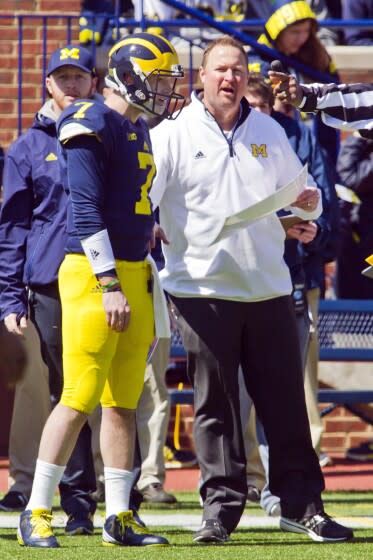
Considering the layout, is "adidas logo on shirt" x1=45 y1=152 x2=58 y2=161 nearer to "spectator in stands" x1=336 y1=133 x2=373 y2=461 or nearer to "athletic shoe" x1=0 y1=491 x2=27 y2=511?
"athletic shoe" x1=0 y1=491 x2=27 y2=511

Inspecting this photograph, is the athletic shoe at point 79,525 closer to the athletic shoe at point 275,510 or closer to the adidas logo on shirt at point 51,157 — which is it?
the athletic shoe at point 275,510

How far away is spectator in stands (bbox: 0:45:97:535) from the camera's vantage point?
5930 mm

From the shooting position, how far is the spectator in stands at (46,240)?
5930mm

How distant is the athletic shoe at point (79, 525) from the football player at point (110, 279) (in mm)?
401

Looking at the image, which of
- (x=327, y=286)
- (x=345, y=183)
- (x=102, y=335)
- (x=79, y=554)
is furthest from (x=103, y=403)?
(x=327, y=286)

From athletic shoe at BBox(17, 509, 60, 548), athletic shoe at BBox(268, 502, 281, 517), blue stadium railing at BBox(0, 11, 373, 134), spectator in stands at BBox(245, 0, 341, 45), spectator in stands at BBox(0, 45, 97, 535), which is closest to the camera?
athletic shoe at BBox(17, 509, 60, 548)

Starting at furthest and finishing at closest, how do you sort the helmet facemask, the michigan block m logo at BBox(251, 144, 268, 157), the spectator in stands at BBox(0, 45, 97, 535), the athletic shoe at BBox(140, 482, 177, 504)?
the athletic shoe at BBox(140, 482, 177, 504)
the spectator in stands at BBox(0, 45, 97, 535)
the michigan block m logo at BBox(251, 144, 268, 157)
the helmet facemask

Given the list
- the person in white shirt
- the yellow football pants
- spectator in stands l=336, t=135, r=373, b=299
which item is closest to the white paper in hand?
the person in white shirt

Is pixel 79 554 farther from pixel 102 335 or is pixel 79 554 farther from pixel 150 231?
pixel 150 231

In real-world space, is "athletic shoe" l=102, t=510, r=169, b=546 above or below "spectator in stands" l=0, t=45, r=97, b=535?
below

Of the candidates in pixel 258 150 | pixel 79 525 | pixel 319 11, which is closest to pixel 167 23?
pixel 319 11

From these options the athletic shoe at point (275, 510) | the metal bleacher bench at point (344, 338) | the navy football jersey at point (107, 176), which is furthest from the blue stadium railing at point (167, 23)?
the navy football jersey at point (107, 176)

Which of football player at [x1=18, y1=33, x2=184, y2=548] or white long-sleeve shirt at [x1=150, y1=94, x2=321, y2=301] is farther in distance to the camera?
white long-sleeve shirt at [x1=150, y1=94, x2=321, y2=301]

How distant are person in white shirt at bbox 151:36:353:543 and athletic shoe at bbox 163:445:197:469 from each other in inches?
123
